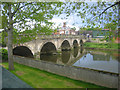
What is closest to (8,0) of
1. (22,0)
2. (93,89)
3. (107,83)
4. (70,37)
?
(22,0)

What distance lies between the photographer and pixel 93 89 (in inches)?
398

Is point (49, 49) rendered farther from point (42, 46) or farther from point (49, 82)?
point (49, 82)

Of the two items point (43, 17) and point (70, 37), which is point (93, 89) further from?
point (70, 37)

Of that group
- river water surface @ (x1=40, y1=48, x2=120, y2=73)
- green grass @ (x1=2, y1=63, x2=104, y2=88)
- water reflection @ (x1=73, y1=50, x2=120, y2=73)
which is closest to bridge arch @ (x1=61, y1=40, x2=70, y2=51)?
river water surface @ (x1=40, y1=48, x2=120, y2=73)

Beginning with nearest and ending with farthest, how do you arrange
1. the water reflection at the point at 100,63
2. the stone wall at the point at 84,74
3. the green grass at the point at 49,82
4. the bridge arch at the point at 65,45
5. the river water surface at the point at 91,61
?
the green grass at the point at 49,82, the stone wall at the point at 84,74, the water reflection at the point at 100,63, the river water surface at the point at 91,61, the bridge arch at the point at 65,45

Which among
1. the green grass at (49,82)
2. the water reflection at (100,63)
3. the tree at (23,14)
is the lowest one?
the water reflection at (100,63)

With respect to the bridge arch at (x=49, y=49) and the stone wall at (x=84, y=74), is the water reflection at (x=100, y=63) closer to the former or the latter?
the stone wall at (x=84, y=74)

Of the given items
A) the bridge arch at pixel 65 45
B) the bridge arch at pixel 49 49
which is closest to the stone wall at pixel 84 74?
the bridge arch at pixel 49 49

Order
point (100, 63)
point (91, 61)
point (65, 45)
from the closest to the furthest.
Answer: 1. point (100, 63)
2. point (91, 61)
3. point (65, 45)

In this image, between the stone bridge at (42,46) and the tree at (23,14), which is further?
the stone bridge at (42,46)

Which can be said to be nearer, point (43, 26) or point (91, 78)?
point (91, 78)

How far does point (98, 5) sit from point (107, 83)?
23.5 feet

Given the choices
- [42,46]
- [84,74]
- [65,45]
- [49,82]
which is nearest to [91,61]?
[42,46]

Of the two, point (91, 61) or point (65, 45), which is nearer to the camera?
point (91, 61)
